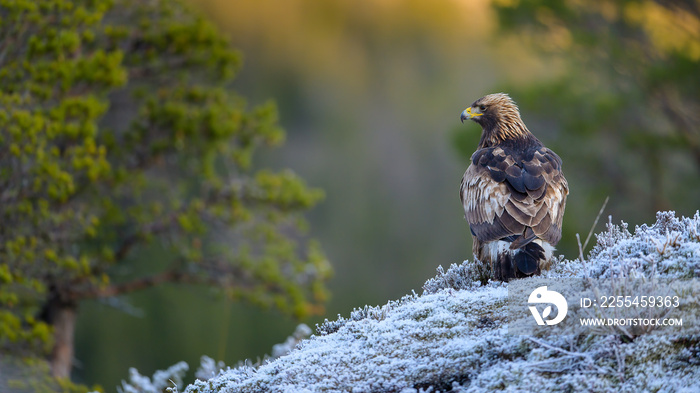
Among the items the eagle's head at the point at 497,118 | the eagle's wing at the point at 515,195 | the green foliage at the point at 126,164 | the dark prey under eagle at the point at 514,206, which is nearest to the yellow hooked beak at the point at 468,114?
the eagle's head at the point at 497,118

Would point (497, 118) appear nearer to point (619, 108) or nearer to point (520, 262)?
point (520, 262)

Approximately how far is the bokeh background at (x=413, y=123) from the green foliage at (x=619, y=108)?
0.03 meters

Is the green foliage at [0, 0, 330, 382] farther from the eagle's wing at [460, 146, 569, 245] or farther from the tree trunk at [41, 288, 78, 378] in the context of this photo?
the eagle's wing at [460, 146, 569, 245]

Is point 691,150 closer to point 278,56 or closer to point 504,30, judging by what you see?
point 504,30

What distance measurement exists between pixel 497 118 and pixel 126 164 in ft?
17.7

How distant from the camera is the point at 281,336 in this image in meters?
20.4

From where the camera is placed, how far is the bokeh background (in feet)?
49.5

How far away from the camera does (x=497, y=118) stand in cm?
598

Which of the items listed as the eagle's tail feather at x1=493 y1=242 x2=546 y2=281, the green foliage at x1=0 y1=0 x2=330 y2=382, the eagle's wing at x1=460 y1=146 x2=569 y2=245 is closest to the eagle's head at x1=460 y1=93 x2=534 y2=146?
the eagle's wing at x1=460 y1=146 x2=569 y2=245

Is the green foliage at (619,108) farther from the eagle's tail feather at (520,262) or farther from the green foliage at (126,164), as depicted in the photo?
the eagle's tail feather at (520,262)

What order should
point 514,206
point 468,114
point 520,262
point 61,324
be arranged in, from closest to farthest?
point 520,262 → point 514,206 → point 468,114 → point 61,324

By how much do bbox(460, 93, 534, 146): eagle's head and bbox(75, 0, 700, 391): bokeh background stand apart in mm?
2871

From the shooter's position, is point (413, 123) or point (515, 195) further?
point (413, 123)

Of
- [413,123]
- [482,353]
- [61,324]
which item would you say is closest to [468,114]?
A: [482,353]
